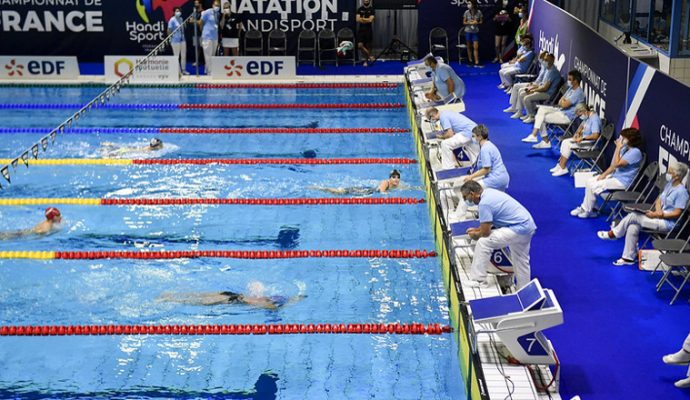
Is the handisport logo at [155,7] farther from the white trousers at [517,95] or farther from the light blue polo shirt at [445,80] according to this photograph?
the white trousers at [517,95]

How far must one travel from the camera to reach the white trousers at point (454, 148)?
36.3 ft

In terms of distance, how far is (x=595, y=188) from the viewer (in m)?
9.73

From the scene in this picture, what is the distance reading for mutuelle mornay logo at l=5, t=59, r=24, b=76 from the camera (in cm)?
1839

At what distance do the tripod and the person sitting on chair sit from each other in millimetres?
8842

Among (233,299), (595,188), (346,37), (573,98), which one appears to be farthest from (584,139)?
(346,37)

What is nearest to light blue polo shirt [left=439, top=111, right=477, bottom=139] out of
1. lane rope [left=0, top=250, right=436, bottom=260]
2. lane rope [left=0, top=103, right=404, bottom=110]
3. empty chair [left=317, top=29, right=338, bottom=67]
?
lane rope [left=0, top=250, right=436, bottom=260]

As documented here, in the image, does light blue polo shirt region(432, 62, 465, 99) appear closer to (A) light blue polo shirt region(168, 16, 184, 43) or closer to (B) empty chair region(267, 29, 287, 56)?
(B) empty chair region(267, 29, 287, 56)

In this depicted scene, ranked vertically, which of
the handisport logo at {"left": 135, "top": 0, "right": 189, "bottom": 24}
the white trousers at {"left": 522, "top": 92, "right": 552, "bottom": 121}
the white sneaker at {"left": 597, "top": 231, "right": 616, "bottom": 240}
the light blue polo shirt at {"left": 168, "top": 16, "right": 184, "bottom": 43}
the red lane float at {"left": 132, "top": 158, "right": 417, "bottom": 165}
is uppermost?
the handisport logo at {"left": 135, "top": 0, "right": 189, "bottom": 24}

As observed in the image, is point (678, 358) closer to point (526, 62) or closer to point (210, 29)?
point (526, 62)

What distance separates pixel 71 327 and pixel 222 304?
4.30 feet

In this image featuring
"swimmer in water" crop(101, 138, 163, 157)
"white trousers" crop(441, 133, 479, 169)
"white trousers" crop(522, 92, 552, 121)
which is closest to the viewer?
"white trousers" crop(441, 133, 479, 169)

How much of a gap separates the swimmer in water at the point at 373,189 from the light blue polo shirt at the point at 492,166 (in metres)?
2.17

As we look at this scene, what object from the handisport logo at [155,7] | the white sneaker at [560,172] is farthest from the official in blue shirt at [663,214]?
the handisport logo at [155,7]

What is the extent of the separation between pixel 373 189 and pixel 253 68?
7910 mm
